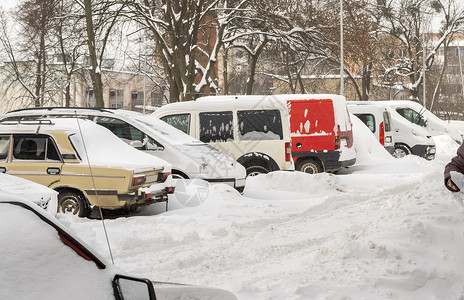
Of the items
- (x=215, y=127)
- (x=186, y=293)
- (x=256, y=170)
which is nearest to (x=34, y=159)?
(x=215, y=127)

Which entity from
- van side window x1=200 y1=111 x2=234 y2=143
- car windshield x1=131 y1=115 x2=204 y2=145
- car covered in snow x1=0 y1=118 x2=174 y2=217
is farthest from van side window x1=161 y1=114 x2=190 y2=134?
car covered in snow x1=0 y1=118 x2=174 y2=217

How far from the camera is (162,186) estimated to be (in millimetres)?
10531

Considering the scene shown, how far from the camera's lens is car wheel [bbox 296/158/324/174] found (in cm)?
1692

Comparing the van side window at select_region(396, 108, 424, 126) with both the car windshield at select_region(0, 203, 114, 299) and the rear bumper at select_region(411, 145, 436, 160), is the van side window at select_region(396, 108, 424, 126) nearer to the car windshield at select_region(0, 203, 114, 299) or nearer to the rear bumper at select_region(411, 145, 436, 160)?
the rear bumper at select_region(411, 145, 436, 160)

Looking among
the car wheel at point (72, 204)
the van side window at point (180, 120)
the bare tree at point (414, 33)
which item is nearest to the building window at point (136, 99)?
the bare tree at point (414, 33)

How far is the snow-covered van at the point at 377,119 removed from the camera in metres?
22.6

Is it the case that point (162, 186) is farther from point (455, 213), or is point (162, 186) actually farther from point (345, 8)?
point (345, 8)

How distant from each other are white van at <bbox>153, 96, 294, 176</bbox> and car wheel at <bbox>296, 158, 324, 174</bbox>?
1.80 metres

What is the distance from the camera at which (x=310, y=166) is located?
16.9 meters

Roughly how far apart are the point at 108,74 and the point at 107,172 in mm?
32538

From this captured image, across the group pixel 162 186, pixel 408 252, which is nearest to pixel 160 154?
pixel 162 186

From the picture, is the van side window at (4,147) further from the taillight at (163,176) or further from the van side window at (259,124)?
the van side window at (259,124)

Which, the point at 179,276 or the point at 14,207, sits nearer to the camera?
the point at 14,207

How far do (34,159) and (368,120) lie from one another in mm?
14683
